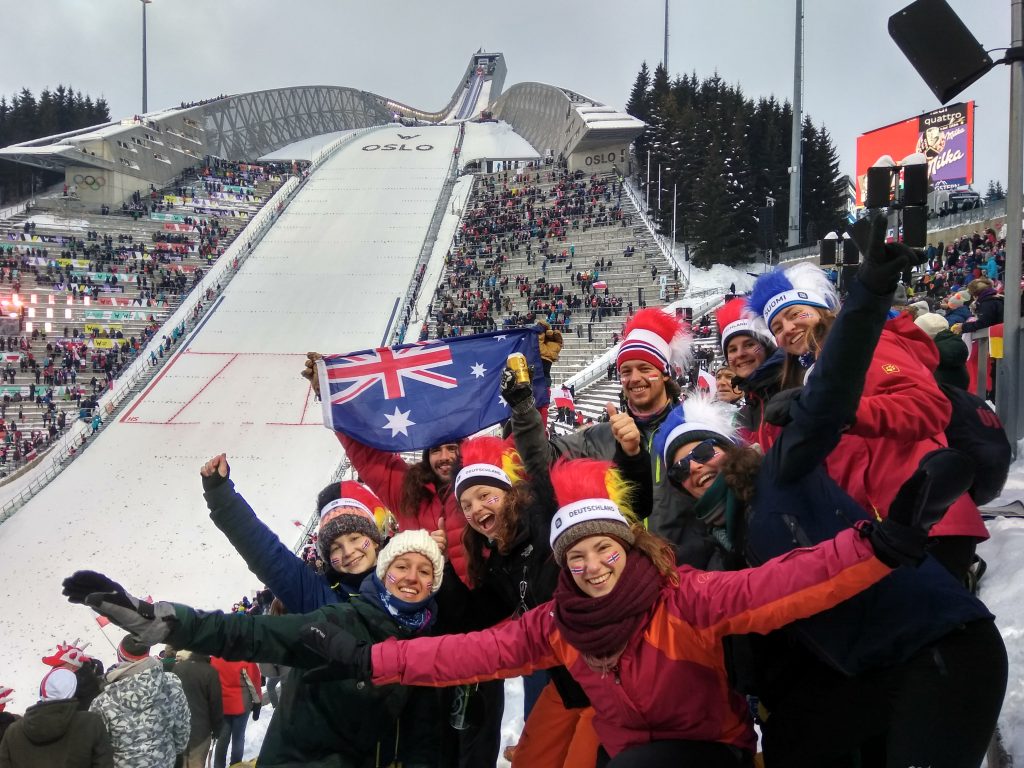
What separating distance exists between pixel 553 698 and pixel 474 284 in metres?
31.8

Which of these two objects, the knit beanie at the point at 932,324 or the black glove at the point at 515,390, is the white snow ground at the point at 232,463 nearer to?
the knit beanie at the point at 932,324

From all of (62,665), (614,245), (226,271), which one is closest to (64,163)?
(226,271)

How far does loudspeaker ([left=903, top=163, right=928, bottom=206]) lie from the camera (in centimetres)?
489

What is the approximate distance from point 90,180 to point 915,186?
47.4 m

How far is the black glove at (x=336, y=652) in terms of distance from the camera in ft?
8.12

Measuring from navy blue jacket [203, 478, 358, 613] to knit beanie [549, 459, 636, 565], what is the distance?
106cm

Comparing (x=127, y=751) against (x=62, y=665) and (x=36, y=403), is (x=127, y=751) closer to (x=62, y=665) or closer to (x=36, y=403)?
(x=62, y=665)

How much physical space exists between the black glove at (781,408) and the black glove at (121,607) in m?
1.75

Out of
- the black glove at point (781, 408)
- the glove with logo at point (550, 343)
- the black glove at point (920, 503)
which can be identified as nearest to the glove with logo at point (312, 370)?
the glove with logo at point (550, 343)

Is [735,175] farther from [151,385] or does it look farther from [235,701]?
[235,701]

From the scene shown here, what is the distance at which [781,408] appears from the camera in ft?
7.38

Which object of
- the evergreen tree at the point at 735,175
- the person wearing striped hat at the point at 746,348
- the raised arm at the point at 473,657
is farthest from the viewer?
the evergreen tree at the point at 735,175

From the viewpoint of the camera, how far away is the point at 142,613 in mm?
2363

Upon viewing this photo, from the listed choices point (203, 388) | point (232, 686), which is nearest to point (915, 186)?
point (232, 686)
